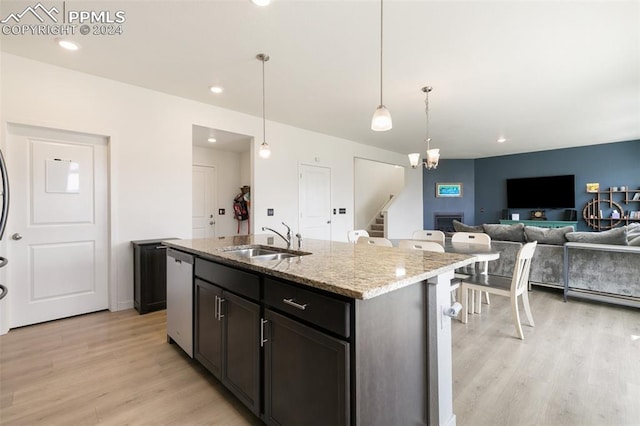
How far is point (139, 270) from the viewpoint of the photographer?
332cm

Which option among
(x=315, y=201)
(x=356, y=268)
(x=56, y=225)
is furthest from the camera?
(x=315, y=201)

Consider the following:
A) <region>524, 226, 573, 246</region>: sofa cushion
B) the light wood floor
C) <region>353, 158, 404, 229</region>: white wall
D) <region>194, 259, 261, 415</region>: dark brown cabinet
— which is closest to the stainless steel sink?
<region>194, 259, 261, 415</region>: dark brown cabinet

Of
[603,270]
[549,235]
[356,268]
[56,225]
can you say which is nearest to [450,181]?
[549,235]

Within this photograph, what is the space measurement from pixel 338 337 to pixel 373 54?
8.77ft

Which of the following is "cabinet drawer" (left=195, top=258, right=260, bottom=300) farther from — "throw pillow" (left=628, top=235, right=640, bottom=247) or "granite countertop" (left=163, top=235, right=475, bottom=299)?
"throw pillow" (left=628, top=235, right=640, bottom=247)

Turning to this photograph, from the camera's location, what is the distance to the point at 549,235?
4.04m

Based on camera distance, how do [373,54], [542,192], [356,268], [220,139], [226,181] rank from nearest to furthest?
[356,268], [373,54], [220,139], [226,181], [542,192]

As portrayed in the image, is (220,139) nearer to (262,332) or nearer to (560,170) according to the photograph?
(262,332)

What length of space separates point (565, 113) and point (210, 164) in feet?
20.0

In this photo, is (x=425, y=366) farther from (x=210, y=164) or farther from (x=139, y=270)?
(x=210, y=164)

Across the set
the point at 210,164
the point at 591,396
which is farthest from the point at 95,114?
the point at 591,396

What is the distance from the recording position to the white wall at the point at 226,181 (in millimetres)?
5680

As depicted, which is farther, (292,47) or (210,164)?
(210,164)

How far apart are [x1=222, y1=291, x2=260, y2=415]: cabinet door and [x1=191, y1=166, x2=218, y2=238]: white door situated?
13.2 ft
